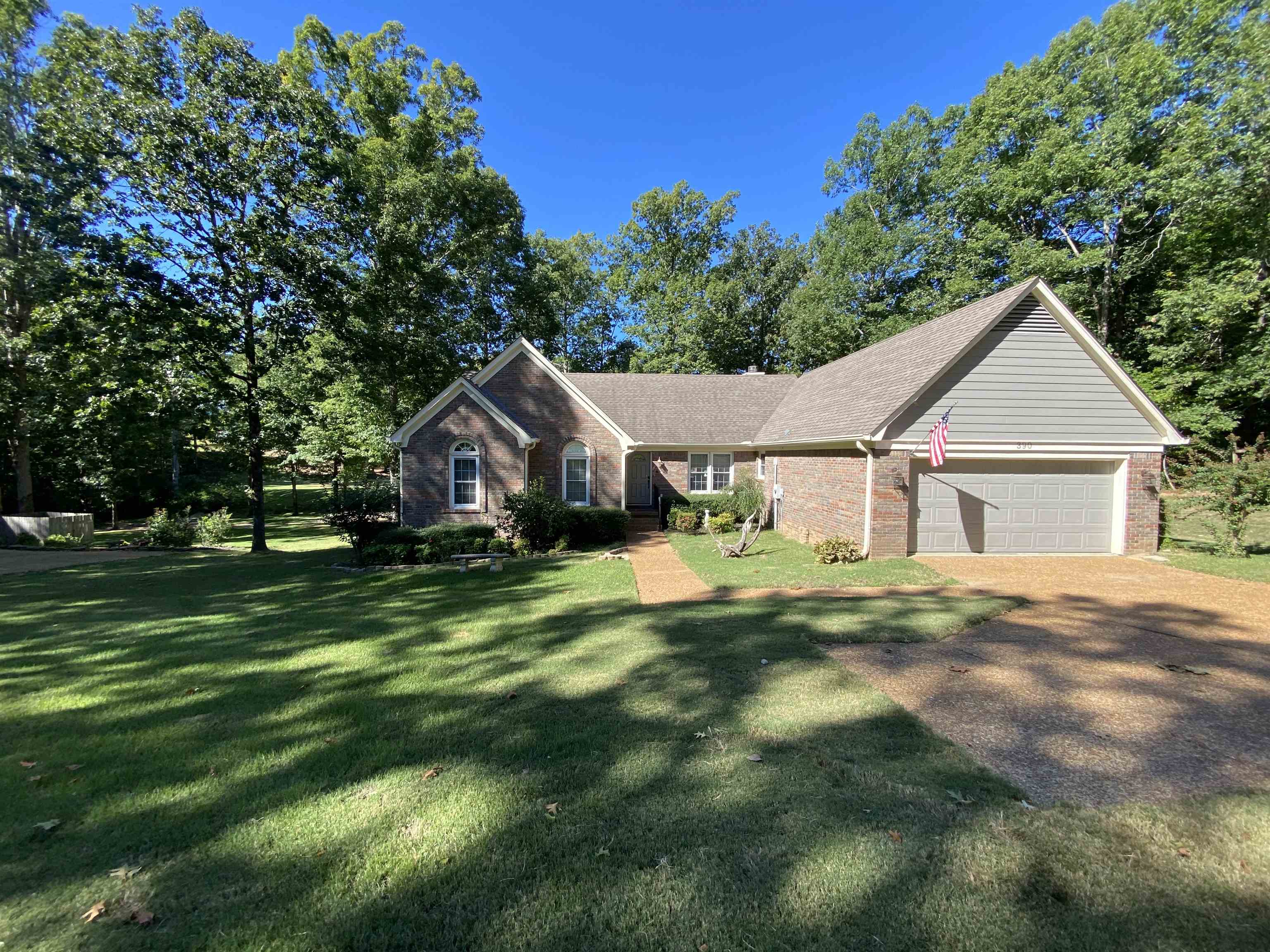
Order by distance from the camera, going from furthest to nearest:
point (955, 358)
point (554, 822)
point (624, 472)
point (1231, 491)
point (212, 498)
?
point (212, 498) → point (624, 472) → point (955, 358) → point (1231, 491) → point (554, 822)

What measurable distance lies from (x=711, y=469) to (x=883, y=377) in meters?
7.80

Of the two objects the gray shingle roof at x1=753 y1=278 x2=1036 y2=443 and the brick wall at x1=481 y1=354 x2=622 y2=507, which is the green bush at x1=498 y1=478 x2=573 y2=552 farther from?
the gray shingle roof at x1=753 y1=278 x2=1036 y2=443

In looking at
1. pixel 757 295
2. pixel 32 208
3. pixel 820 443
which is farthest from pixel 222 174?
pixel 757 295

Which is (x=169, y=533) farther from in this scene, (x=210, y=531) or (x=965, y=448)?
(x=965, y=448)

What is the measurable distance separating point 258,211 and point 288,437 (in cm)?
692

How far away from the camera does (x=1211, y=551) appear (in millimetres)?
11984

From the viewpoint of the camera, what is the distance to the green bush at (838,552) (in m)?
11.4

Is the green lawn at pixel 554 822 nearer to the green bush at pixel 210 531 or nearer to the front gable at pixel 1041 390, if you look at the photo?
the front gable at pixel 1041 390

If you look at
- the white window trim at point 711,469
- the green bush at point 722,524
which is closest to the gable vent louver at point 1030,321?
the green bush at point 722,524

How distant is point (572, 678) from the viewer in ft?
17.8

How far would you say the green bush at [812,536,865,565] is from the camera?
11398mm

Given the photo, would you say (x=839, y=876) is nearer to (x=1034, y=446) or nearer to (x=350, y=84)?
(x=1034, y=446)

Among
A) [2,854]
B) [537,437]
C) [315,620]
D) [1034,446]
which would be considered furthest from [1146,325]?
[2,854]

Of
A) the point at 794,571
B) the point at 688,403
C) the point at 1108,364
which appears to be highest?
the point at 688,403
